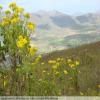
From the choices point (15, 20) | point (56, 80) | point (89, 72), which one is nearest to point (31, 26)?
point (15, 20)

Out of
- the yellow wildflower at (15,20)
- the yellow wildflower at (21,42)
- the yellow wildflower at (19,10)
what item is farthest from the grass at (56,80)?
the yellow wildflower at (19,10)

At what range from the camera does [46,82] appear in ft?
38.2

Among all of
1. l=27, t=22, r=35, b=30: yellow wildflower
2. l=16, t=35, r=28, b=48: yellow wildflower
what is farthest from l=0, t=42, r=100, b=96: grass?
l=27, t=22, r=35, b=30: yellow wildflower

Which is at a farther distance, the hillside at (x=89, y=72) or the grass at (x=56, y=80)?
the hillside at (x=89, y=72)

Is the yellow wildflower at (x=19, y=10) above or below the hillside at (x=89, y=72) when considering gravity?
above

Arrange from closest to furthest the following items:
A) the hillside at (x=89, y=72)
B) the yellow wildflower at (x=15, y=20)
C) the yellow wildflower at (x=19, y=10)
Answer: the yellow wildflower at (x=15, y=20) → the yellow wildflower at (x=19, y=10) → the hillside at (x=89, y=72)

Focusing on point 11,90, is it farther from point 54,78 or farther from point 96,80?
point 96,80

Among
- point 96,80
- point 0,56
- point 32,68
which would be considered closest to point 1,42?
point 0,56

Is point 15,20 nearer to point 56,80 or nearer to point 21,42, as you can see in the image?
Answer: point 21,42

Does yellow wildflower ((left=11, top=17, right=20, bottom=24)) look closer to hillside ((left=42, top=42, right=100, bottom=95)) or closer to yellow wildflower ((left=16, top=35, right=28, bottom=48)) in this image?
yellow wildflower ((left=16, top=35, right=28, bottom=48))

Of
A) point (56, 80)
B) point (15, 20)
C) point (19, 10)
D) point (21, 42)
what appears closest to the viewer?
point (21, 42)

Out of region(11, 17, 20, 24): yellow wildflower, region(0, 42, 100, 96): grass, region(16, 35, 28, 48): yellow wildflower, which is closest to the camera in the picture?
region(16, 35, 28, 48): yellow wildflower

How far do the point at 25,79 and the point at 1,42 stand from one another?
44.8 inches

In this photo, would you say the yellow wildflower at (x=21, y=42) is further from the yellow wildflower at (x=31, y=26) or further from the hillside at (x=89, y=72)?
the hillside at (x=89, y=72)
